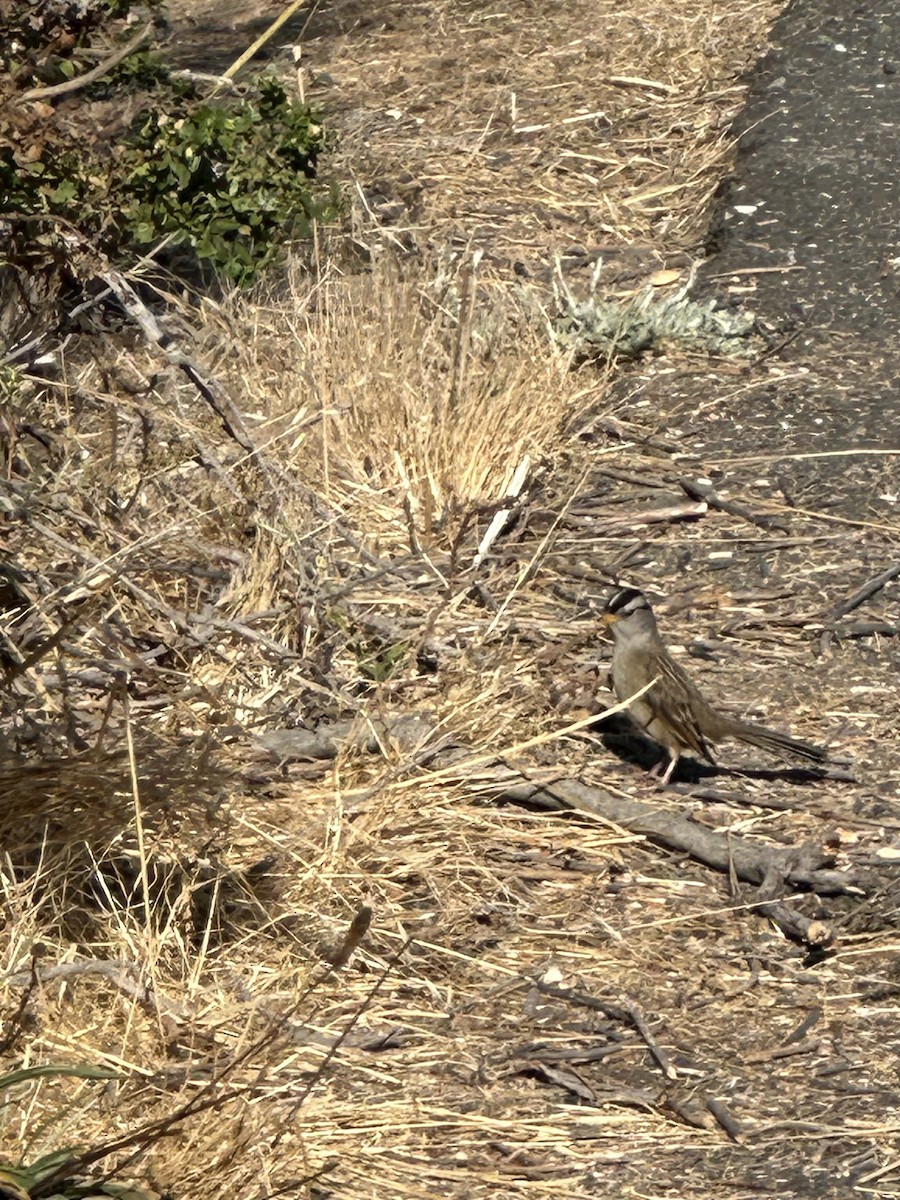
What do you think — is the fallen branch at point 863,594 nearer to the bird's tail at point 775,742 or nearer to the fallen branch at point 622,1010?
the bird's tail at point 775,742

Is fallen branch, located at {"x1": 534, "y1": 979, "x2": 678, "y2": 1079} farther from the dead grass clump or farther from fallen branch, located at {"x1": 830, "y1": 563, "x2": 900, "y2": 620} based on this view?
the dead grass clump

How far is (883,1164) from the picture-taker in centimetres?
391

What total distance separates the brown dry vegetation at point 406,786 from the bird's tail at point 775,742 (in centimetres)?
10

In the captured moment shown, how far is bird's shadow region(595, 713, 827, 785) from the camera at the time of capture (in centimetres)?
545

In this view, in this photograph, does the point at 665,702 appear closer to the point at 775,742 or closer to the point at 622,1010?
the point at 775,742

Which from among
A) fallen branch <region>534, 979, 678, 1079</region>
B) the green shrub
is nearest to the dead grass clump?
the green shrub

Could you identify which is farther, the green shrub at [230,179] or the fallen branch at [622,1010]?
the green shrub at [230,179]

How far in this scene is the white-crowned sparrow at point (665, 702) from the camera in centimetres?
542

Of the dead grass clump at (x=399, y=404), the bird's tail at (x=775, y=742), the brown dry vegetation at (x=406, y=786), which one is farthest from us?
the dead grass clump at (x=399, y=404)

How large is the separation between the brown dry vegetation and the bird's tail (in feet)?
0.32

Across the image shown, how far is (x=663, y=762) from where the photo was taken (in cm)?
555

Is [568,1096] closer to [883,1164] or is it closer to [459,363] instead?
[883,1164]

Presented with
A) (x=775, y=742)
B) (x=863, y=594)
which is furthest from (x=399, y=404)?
(x=775, y=742)

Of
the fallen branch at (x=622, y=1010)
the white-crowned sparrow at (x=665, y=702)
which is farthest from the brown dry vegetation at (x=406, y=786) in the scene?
the white-crowned sparrow at (x=665, y=702)
